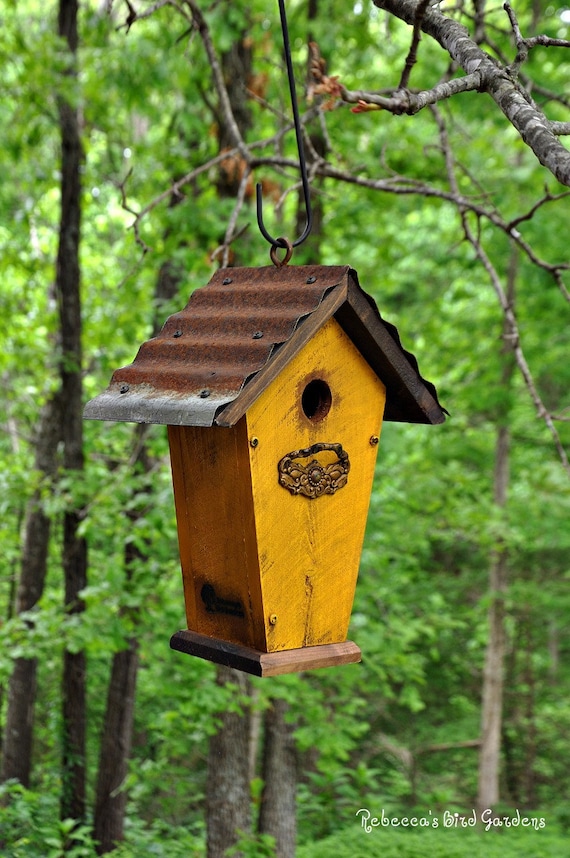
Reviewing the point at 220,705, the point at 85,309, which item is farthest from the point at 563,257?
the point at 220,705

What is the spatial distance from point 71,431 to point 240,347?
170 inches

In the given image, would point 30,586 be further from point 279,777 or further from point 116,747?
point 279,777

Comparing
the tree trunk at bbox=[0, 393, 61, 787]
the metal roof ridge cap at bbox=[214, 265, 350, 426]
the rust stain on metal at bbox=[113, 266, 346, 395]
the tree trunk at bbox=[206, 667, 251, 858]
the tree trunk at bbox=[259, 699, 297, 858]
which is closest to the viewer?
the metal roof ridge cap at bbox=[214, 265, 350, 426]

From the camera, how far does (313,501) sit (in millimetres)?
2229

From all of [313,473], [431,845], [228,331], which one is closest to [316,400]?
[313,473]

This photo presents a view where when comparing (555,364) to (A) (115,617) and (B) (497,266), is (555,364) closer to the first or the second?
(B) (497,266)

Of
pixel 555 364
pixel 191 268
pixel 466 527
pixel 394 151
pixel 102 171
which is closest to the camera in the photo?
pixel 191 268

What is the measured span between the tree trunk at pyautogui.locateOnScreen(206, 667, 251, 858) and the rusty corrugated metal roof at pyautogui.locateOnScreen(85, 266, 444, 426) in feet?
12.6

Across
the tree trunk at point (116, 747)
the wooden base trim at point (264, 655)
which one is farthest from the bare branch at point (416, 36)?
the tree trunk at point (116, 747)

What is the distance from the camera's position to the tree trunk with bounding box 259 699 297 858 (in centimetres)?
690

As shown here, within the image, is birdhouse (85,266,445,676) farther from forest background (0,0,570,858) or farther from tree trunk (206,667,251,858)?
tree trunk (206,667,251,858)

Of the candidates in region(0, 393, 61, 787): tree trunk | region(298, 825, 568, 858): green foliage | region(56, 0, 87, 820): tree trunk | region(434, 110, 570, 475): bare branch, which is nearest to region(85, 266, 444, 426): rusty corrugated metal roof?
region(434, 110, 570, 475): bare branch

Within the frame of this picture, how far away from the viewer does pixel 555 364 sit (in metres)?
9.28

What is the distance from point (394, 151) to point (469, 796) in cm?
761
